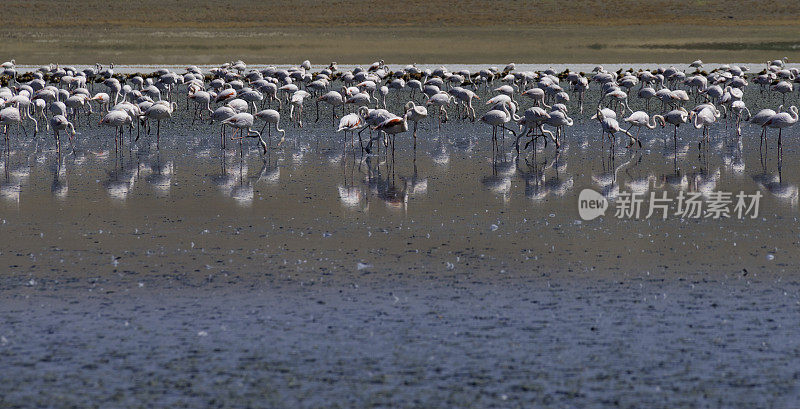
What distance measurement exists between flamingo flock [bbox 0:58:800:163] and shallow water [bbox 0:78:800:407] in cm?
227

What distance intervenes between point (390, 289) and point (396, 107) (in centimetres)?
2042

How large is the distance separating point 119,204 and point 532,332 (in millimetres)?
7633

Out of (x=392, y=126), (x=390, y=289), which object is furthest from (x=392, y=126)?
(x=390, y=289)

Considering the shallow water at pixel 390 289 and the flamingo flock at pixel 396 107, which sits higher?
the flamingo flock at pixel 396 107

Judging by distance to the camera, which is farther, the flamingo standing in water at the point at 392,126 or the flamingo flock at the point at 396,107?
the flamingo flock at the point at 396,107
